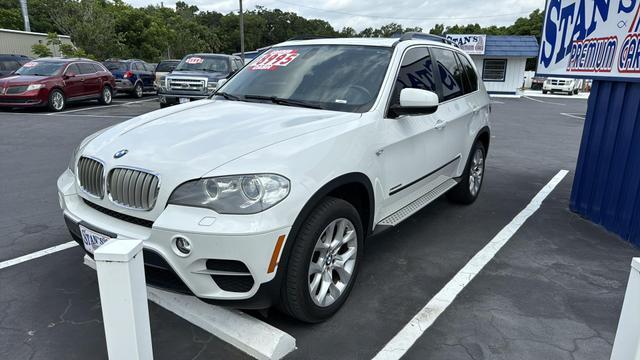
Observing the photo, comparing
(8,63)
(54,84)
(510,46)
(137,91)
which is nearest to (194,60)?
(54,84)

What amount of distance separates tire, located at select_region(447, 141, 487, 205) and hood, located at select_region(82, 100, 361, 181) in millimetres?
2452

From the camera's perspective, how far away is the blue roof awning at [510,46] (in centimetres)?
3272

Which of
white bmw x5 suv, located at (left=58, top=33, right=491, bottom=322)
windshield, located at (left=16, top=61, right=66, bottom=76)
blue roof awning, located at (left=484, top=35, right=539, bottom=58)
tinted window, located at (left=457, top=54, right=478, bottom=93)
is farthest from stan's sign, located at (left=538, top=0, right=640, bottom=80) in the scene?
blue roof awning, located at (left=484, top=35, right=539, bottom=58)

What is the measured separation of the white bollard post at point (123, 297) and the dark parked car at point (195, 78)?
36.6 ft

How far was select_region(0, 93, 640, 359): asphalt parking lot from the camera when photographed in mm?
2783

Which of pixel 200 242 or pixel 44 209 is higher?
pixel 200 242

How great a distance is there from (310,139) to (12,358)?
2.11m

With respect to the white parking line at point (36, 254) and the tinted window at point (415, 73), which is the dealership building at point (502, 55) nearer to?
Answer: the tinted window at point (415, 73)

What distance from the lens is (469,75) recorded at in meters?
5.34

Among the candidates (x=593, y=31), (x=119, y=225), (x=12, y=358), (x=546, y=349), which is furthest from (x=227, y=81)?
(x=593, y=31)

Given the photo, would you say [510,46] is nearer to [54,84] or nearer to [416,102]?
[54,84]

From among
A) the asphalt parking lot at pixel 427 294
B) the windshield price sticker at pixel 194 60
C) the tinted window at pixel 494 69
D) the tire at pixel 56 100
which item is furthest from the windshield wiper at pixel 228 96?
the tinted window at pixel 494 69

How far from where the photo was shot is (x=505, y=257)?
13.5 ft

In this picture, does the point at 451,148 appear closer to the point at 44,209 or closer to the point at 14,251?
the point at 14,251
